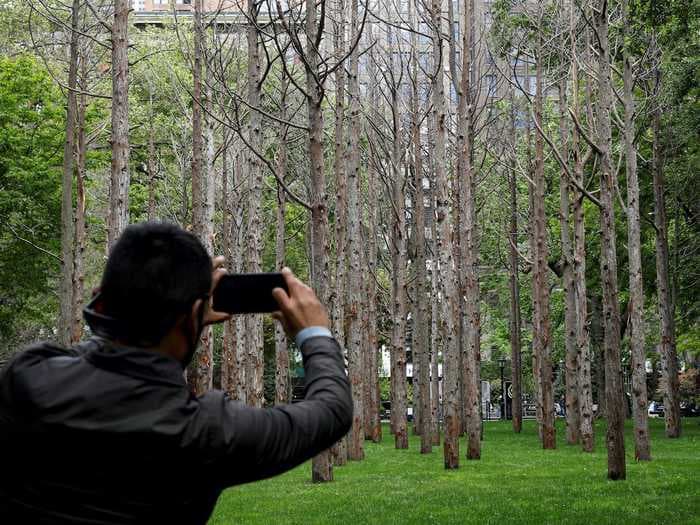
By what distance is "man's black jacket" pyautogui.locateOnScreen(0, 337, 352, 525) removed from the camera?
1.97 metres

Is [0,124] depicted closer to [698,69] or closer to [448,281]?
[448,281]

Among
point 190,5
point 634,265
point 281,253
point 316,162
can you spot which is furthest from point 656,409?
point 316,162

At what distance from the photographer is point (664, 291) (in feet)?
95.2

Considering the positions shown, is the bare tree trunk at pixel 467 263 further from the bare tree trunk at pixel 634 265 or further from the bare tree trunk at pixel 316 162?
the bare tree trunk at pixel 316 162

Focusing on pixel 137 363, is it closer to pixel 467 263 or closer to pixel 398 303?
pixel 467 263

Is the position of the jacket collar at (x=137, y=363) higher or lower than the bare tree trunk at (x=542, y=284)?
lower

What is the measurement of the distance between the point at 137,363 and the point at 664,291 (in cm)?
2863

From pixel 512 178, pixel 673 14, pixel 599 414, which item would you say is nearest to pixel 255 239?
pixel 673 14

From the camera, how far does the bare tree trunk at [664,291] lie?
2870 centimetres

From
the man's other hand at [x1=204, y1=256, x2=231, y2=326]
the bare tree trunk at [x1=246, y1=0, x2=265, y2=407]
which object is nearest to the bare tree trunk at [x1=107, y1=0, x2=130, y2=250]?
the bare tree trunk at [x1=246, y1=0, x2=265, y2=407]

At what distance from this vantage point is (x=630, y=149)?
766 inches

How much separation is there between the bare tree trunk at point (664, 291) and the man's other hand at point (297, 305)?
2685cm

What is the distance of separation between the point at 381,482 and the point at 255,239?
267 inches

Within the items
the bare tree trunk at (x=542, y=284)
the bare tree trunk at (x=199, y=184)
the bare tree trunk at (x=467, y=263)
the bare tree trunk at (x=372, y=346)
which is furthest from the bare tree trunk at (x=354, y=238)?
the bare tree trunk at (x=372, y=346)
